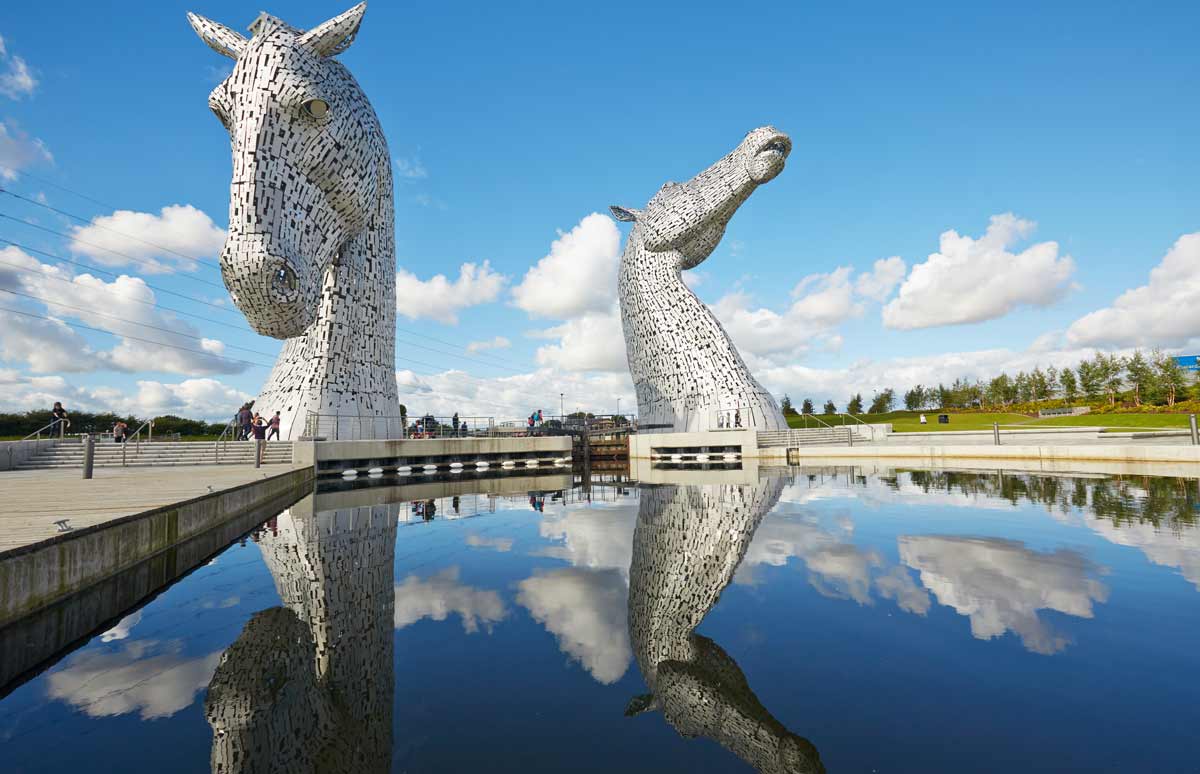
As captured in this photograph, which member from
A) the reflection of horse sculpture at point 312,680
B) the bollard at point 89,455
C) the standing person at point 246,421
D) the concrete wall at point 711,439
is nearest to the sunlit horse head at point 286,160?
the bollard at point 89,455

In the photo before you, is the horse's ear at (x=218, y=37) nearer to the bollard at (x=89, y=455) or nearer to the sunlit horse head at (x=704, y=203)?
the bollard at (x=89, y=455)

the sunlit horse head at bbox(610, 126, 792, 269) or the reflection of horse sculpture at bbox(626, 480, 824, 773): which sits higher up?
the sunlit horse head at bbox(610, 126, 792, 269)

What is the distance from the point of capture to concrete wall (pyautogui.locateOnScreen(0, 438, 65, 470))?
1386 centimetres

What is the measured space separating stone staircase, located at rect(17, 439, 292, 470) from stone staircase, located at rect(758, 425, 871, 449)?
13807 mm

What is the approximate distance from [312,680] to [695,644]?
6.48 feet

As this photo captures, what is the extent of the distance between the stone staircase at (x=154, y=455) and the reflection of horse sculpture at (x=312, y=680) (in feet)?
35.6

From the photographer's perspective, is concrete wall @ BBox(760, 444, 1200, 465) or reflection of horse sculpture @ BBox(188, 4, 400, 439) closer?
reflection of horse sculpture @ BBox(188, 4, 400, 439)

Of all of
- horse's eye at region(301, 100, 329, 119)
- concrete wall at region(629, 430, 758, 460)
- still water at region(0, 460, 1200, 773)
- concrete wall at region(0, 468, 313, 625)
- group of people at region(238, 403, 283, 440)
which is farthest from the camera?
concrete wall at region(629, 430, 758, 460)

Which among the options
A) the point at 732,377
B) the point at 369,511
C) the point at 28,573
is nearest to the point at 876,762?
the point at 28,573

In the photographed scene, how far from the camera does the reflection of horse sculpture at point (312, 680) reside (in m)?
2.28

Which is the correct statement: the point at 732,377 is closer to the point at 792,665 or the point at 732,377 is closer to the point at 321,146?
the point at 321,146

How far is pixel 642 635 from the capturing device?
11.8ft

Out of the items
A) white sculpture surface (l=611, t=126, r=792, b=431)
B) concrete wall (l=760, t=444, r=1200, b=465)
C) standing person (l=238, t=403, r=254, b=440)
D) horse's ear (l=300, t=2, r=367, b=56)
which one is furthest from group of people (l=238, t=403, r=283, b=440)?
concrete wall (l=760, t=444, r=1200, b=465)

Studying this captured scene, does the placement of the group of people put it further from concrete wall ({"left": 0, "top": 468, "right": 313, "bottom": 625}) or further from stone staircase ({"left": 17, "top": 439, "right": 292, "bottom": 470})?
concrete wall ({"left": 0, "top": 468, "right": 313, "bottom": 625})
